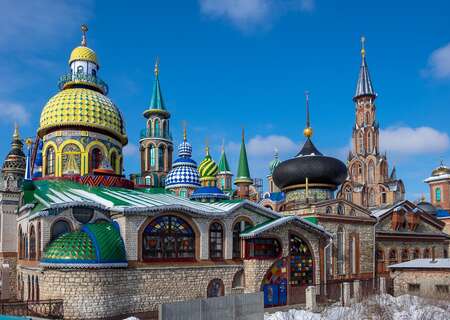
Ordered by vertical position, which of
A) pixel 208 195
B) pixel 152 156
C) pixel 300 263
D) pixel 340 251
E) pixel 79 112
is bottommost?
pixel 300 263

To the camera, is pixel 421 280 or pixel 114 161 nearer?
pixel 421 280

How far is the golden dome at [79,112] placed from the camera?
26.9 meters

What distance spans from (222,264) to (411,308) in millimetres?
8126

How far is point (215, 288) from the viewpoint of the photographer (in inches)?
869

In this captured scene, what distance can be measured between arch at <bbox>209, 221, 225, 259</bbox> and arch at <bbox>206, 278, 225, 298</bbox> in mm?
1077

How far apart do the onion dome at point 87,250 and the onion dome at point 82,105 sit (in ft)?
31.3

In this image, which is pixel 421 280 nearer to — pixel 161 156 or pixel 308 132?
pixel 308 132

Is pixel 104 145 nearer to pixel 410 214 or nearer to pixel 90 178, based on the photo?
pixel 90 178

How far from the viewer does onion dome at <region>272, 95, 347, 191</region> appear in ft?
97.1

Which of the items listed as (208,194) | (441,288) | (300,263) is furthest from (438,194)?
(300,263)

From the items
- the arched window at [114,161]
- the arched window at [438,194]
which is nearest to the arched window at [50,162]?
the arched window at [114,161]

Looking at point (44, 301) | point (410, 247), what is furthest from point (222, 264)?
point (410, 247)

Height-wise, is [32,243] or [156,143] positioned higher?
[156,143]

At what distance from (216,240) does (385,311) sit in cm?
877
